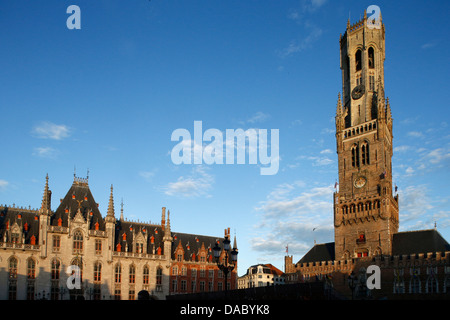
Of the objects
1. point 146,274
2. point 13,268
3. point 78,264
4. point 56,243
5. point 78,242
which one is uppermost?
point 78,242

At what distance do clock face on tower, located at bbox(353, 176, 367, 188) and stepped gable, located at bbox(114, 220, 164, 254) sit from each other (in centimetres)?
3556

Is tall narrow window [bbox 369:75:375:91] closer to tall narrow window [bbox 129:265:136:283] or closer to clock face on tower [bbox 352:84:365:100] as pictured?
clock face on tower [bbox 352:84:365:100]

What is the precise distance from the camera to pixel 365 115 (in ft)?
271

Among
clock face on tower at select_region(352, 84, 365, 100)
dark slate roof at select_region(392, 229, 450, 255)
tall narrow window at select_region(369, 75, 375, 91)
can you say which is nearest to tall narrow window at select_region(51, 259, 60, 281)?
dark slate roof at select_region(392, 229, 450, 255)

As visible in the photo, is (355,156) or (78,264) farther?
(355,156)

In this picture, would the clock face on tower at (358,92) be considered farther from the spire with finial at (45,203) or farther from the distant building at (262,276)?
the distant building at (262,276)

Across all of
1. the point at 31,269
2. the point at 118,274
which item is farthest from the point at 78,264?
the point at 118,274

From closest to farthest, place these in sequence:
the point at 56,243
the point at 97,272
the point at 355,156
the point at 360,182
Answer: the point at 56,243, the point at 97,272, the point at 360,182, the point at 355,156

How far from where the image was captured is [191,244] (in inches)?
3223

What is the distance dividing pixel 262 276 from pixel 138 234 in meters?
85.9

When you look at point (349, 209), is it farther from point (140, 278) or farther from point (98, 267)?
point (98, 267)

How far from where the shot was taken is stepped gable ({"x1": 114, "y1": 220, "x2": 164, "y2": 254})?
2879 inches

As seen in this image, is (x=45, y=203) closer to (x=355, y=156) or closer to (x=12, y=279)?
(x=12, y=279)

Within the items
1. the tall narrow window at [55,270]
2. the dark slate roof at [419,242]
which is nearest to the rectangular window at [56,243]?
the tall narrow window at [55,270]
